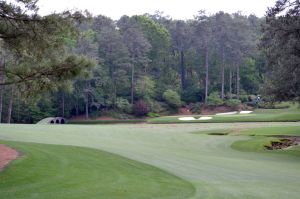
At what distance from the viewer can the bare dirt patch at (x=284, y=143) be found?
2877 centimetres

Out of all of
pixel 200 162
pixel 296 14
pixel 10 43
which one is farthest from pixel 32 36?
pixel 296 14

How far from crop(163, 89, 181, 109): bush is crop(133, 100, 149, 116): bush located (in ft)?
14.5

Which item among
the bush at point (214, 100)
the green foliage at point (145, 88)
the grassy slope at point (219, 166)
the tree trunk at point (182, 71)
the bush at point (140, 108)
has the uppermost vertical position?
the tree trunk at point (182, 71)

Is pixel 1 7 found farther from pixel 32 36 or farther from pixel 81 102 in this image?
pixel 81 102

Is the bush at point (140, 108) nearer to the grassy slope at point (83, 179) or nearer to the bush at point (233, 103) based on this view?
the bush at point (233, 103)

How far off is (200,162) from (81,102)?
63753 mm

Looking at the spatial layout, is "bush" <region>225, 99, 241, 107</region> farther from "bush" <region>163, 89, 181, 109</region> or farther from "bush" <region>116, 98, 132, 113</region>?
"bush" <region>116, 98, 132, 113</region>

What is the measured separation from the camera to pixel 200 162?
19.1 m

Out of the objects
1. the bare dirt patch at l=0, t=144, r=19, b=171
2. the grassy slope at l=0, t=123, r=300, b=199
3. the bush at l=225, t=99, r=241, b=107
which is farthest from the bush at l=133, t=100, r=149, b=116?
the bare dirt patch at l=0, t=144, r=19, b=171

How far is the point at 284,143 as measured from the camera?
30.1m

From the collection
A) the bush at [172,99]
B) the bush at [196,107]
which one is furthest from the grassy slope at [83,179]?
the bush at [172,99]

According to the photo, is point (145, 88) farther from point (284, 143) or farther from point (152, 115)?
point (284, 143)

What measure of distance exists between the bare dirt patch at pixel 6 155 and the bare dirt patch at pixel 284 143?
16246 mm

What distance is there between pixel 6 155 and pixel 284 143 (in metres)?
19.4
